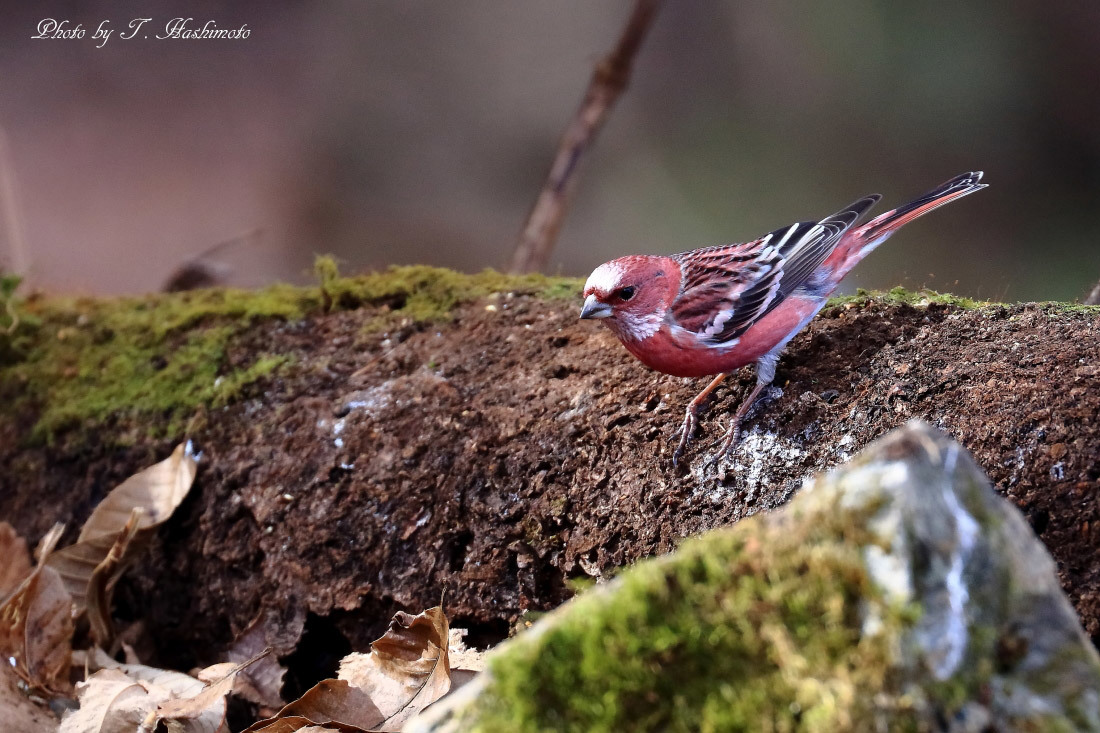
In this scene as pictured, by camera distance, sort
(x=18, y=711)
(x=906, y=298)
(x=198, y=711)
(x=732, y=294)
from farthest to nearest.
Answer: (x=732, y=294), (x=906, y=298), (x=18, y=711), (x=198, y=711)

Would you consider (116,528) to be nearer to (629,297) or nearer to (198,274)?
(629,297)

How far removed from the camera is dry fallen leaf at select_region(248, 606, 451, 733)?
7.15ft

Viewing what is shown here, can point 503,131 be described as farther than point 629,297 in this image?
Yes

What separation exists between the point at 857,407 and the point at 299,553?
2.05 m

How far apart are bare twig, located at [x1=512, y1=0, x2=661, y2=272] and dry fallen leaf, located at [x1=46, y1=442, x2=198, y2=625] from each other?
340cm

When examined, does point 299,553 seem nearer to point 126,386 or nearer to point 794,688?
point 126,386

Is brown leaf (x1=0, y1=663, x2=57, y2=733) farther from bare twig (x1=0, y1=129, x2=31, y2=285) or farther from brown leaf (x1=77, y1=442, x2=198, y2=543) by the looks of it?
bare twig (x1=0, y1=129, x2=31, y2=285)

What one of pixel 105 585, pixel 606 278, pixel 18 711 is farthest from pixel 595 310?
pixel 18 711

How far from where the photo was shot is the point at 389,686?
2273mm

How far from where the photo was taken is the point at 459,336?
3.64 m

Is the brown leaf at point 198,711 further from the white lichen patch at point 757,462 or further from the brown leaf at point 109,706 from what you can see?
the white lichen patch at point 757,462

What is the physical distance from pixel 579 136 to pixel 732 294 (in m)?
3.20

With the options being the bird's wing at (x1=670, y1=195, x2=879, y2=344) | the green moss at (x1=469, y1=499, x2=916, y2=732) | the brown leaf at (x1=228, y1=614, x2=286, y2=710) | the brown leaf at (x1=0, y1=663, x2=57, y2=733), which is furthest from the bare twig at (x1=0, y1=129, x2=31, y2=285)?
the green moss at (x1=469, y1=499, x2=916, y2=732)

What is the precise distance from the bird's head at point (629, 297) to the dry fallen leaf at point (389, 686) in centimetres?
129
